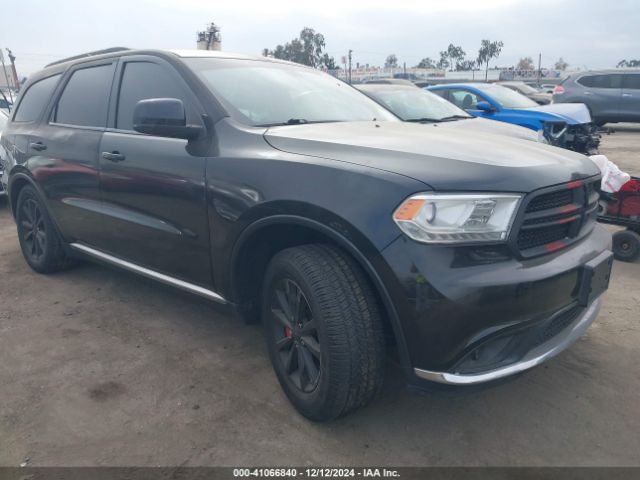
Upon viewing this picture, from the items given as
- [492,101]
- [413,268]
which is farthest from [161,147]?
[492,101]

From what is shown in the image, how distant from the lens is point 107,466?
2.25m

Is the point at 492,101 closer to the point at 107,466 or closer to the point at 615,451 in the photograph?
the point at 615,451

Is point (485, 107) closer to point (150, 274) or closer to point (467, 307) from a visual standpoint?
point (150, 274)

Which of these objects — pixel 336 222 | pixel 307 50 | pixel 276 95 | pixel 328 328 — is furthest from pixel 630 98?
pixel 307 50

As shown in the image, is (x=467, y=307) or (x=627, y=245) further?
(x=627, y=245)

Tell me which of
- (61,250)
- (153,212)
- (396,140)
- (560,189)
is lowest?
(61,250)

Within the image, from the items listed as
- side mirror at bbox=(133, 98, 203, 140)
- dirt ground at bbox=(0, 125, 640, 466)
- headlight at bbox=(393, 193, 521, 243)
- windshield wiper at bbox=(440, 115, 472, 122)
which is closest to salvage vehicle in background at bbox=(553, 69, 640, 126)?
windshield wiper at bbox=(440, 115, 472, 122)

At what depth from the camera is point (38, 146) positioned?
412 centimetres

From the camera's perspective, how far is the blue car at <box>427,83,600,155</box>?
8.25 metres

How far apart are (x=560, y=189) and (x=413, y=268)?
0.78 metres

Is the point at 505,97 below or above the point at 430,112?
above

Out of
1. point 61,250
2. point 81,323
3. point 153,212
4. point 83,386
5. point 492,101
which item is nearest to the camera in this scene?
point 83,386

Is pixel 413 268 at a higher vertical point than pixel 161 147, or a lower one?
lower

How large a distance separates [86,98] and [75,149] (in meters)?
0.41
